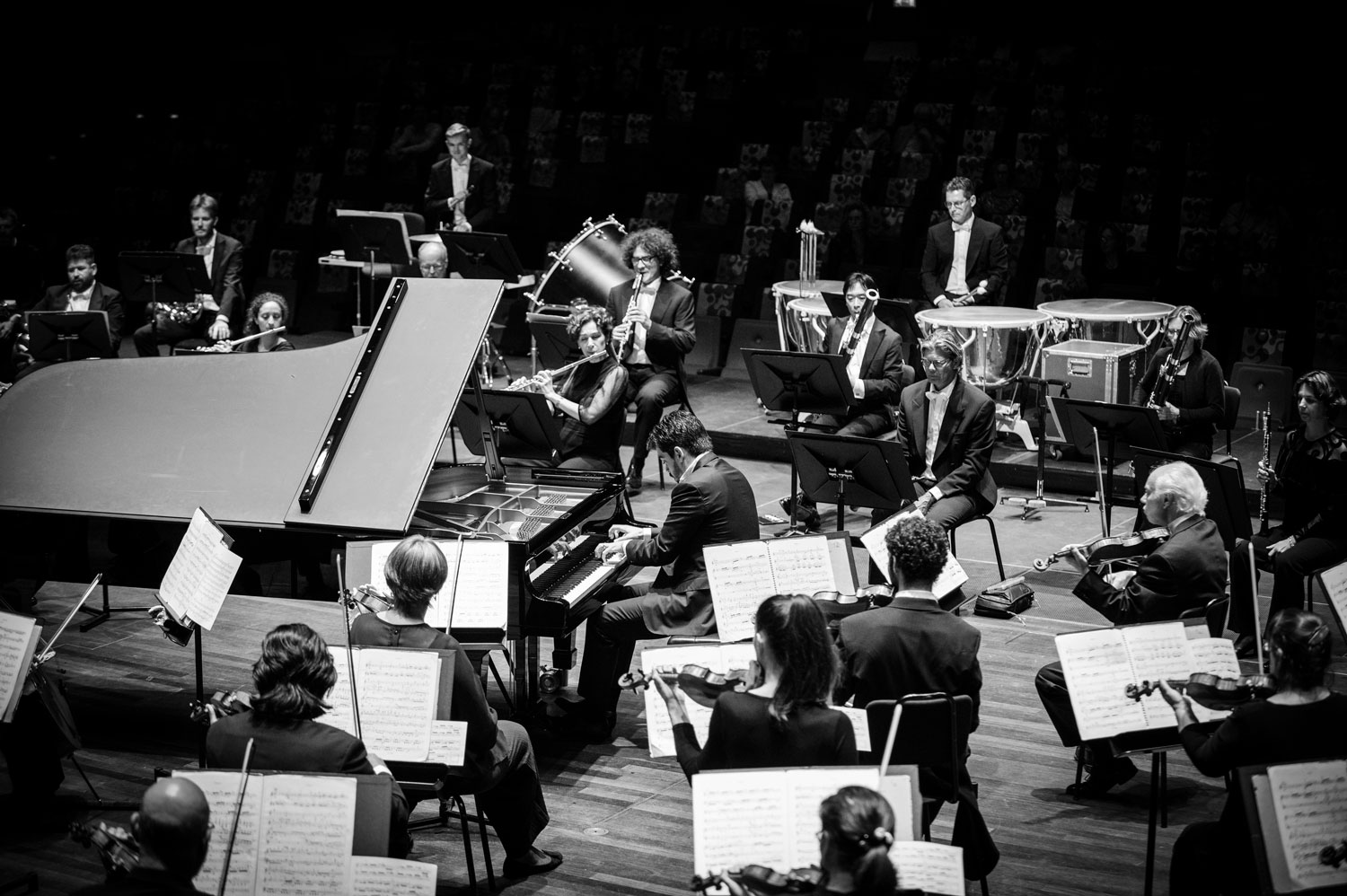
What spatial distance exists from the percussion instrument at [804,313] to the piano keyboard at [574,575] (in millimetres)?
3686

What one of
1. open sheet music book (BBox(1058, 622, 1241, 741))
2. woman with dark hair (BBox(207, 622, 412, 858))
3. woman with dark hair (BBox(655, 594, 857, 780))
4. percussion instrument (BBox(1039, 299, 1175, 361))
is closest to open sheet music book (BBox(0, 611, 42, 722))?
woman with dark hair (BBox(207, 622, 412, 858))

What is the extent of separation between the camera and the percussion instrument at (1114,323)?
28.1 ft

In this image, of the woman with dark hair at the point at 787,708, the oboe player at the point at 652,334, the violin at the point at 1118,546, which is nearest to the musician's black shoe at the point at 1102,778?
the violin at the point at 1118,546

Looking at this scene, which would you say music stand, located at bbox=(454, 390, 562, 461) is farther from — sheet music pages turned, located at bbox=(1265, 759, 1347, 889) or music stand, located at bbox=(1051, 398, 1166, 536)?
sheet music pages turned, located at bbox=(1265, 759, 1347, 889)

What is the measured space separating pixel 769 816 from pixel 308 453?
2.50 metres

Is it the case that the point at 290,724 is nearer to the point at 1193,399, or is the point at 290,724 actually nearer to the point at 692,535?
the point at 692,535

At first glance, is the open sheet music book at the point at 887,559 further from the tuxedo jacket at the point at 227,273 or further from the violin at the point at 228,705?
the tuxedo jacket at the point at 227,273

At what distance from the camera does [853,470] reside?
631 centimetres

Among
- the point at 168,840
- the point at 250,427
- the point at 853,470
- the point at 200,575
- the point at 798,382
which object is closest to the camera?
the point at 168,840

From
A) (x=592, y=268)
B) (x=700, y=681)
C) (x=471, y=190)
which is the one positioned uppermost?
(x=471, y=190)

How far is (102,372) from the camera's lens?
5.39 metres

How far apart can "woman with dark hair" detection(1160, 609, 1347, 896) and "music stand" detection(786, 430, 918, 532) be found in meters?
2.58

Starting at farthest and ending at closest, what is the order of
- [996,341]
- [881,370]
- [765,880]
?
[996,341]
[881,370]
[765,880]

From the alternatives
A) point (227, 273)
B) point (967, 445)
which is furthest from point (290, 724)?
point (227, 273)
